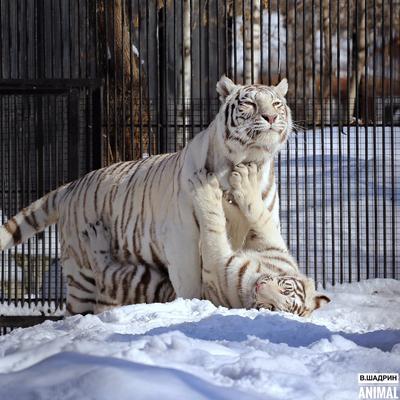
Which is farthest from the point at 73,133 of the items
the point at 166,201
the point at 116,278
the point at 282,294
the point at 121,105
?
the point at 282,294

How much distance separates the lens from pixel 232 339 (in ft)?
10.9

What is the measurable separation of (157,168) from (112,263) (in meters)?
0.65

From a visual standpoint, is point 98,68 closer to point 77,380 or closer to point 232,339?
point 232,339

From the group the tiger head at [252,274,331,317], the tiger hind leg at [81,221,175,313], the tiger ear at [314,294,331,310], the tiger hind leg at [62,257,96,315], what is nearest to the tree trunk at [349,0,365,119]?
the tiger hind leg at [81,221,175,313]

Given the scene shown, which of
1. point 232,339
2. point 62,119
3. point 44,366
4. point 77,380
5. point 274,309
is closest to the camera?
point 77,380

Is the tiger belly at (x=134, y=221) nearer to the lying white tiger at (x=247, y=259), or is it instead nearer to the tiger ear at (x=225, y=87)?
the lying white tiger at (x=247, y=259)

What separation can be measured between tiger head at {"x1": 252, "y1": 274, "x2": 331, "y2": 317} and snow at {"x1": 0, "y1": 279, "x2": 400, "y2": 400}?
0.79 m

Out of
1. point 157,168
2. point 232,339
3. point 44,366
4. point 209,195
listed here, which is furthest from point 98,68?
point 44,366

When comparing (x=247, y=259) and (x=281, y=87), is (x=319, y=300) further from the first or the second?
(x=281, y=87)

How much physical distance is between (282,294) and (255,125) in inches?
36.7

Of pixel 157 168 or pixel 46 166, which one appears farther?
pixel 46 166

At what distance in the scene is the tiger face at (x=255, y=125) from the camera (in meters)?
5.07

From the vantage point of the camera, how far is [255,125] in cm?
507

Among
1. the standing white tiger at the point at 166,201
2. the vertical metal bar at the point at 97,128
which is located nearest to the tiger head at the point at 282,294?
the standing white tiger at the point at 166,201
